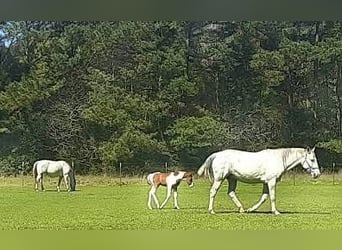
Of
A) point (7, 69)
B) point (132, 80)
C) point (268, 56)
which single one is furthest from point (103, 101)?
point (268, 56)

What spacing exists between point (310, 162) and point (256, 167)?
1.01 ft

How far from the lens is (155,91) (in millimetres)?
4699

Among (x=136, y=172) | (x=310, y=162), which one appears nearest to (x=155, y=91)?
(x=136, y=172)

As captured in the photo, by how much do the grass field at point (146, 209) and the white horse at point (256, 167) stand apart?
0.04 meters

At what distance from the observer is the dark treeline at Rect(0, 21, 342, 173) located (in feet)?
15.2

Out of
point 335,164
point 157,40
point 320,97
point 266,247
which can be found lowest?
point 266,247

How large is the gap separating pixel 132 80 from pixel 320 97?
106 cm

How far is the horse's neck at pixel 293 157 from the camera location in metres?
4.64

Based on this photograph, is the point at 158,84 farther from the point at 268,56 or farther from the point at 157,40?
the point at 268,56

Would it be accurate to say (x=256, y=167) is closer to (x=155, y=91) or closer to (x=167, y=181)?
(x=167, y=181)

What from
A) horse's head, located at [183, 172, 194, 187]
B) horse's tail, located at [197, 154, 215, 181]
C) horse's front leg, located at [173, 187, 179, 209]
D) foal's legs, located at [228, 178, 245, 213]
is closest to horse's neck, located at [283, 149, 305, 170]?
foal's legs, located at [228, 178, 245, 213]

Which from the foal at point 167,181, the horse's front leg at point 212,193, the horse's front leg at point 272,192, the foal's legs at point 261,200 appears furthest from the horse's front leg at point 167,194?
the horse's front leg at point 272,192

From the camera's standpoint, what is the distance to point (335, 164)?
460 centimetres

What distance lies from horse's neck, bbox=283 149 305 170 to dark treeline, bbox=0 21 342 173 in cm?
4
